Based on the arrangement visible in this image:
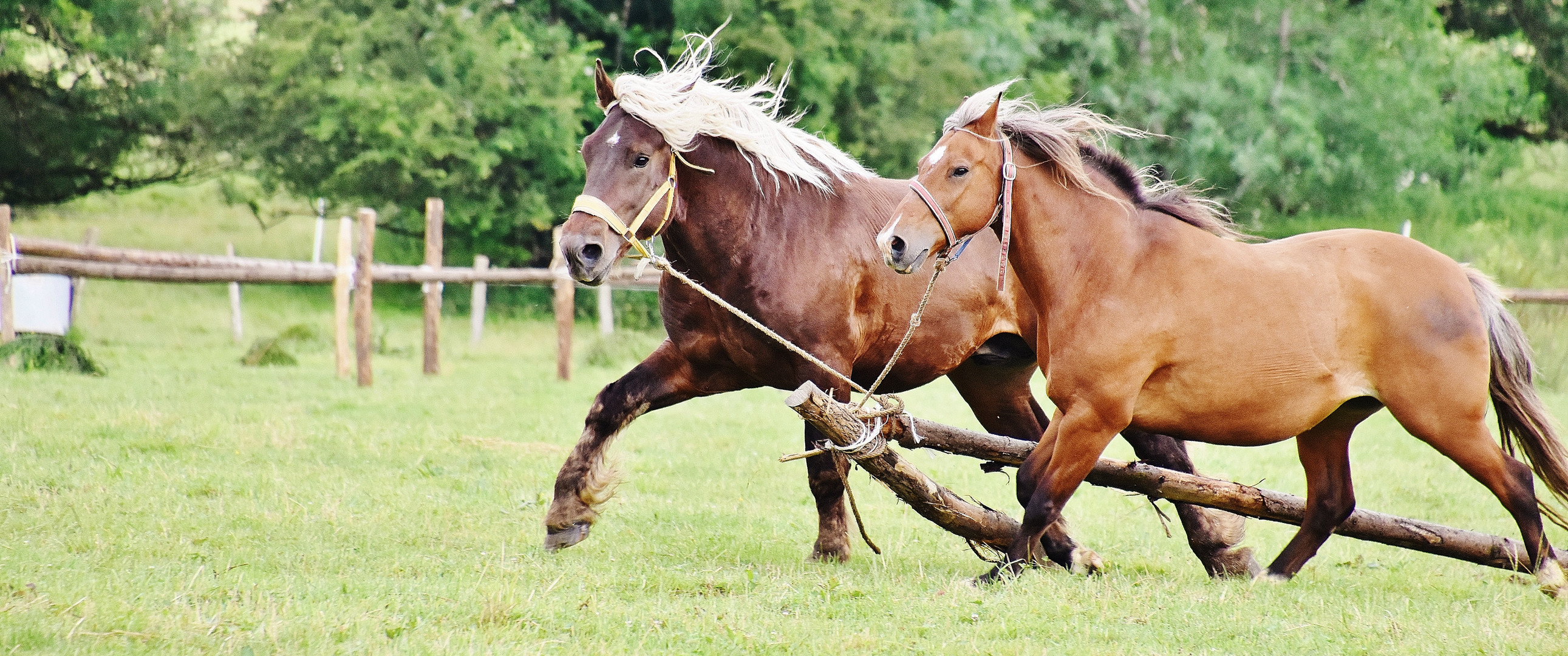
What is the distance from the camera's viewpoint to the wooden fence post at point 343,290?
13.5 meters

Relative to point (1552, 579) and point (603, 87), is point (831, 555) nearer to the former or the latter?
point (603, 87)

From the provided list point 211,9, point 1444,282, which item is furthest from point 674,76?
point 211,9

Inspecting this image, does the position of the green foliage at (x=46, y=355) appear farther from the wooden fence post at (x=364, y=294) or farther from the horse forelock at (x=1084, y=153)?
the horse forelock at (x=1084, y=153)

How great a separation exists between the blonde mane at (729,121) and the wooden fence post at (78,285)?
9.60 metres

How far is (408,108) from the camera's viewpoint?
20.8 meters

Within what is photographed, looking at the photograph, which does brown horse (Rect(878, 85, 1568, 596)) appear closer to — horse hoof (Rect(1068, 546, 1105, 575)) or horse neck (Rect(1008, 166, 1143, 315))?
horse neck (Rect(1008, 166, 1143, 315))

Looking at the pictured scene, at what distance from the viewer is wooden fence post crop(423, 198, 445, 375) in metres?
14.6

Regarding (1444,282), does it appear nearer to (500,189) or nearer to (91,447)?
(91,447)

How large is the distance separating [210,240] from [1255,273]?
2674 cm

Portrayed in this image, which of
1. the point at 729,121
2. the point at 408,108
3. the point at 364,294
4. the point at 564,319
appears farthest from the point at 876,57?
the point at 729,121

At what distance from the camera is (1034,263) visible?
5082 millimetres

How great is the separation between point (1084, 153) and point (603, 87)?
2206mm

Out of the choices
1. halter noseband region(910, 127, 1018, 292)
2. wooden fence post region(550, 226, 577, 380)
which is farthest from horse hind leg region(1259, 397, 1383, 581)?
wooden fence post region(550, 226, 577, 380)

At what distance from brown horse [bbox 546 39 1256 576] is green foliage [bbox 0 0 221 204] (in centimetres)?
1956
